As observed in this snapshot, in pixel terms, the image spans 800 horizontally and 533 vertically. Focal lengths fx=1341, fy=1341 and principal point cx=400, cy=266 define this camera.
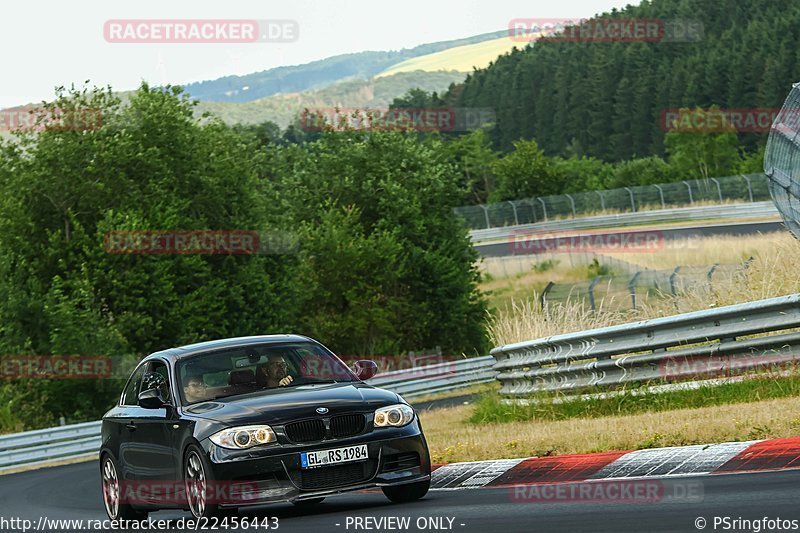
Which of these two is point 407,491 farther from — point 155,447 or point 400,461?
point 155,447

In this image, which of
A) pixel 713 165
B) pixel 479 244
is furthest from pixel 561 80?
pixel 479 244

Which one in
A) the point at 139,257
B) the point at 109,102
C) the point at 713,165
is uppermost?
the point at 109,102

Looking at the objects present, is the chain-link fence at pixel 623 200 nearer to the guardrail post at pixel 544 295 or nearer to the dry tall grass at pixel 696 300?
the guardrail post at pixel 544 295

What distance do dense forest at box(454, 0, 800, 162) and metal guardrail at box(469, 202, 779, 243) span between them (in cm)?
6589

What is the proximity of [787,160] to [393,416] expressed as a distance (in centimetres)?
836

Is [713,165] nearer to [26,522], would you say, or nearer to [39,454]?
A: [39,454]

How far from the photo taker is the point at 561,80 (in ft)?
605

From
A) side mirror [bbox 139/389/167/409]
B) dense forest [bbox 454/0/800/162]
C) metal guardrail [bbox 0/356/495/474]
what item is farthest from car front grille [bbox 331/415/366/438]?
dense forest [bbox 454/0/800/162]

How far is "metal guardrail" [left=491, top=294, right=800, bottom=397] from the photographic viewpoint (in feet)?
44.8

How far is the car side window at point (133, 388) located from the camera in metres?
12.1

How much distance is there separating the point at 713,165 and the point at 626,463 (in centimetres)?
11514

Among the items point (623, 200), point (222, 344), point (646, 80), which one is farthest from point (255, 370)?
point (646, 80)

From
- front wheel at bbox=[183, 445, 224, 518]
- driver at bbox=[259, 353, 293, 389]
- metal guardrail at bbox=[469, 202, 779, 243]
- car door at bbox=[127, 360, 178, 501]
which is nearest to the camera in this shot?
front wheel at bbox=[183, 445, 224, 518]

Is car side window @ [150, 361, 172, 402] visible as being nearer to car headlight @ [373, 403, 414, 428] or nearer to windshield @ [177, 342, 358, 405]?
windshield @ [177, 342, 358, 405]
